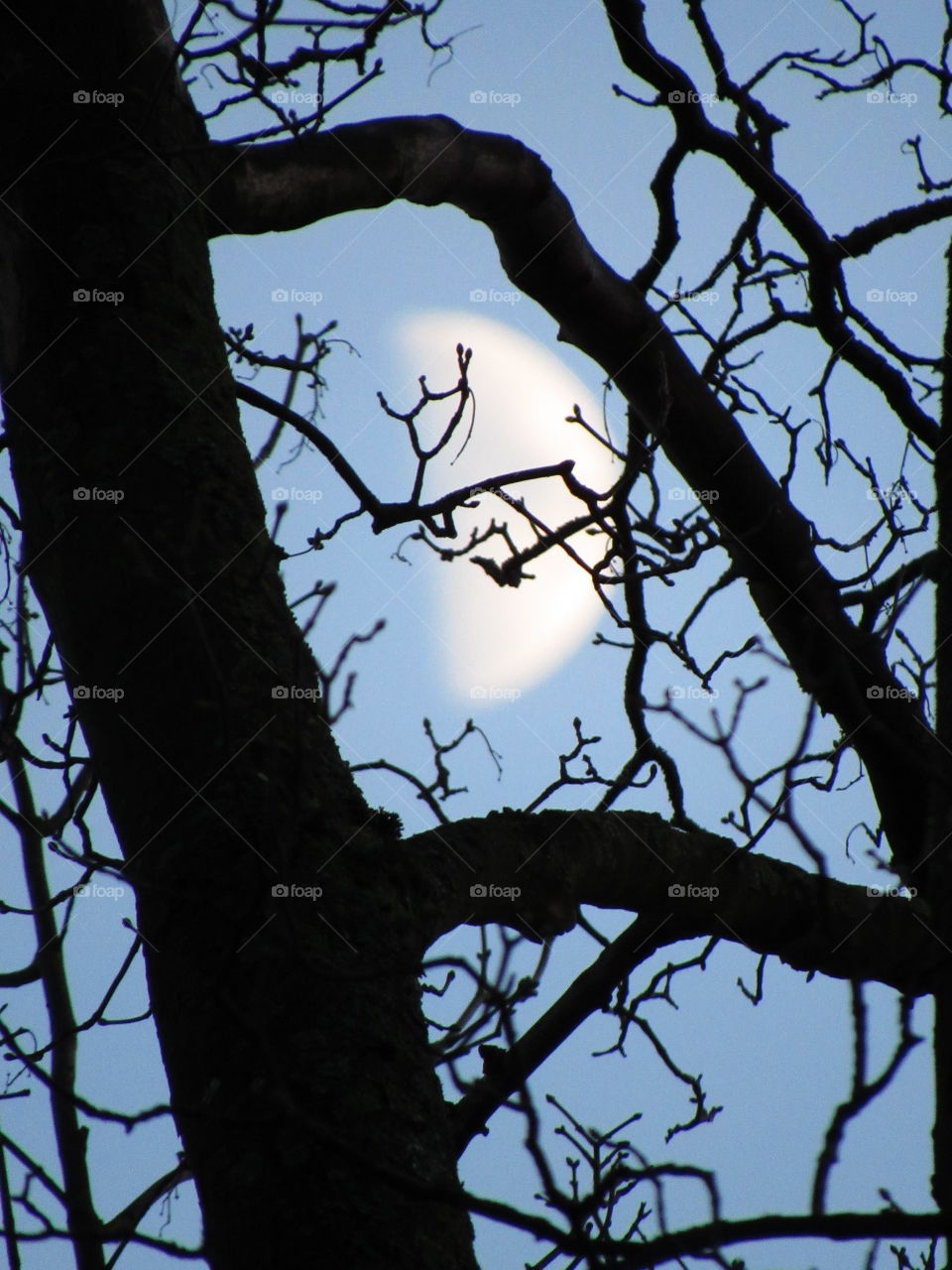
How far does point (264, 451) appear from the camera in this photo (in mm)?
2920

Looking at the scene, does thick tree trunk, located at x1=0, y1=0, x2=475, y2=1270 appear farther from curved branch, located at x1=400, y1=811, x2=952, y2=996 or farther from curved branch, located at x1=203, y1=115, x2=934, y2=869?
curved branch, located at x1=203, y1=115, x2=934, y2=869

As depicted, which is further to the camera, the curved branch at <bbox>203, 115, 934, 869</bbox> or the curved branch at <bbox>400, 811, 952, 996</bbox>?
the curved branch at <bbox>203, 115, 934, 869</bbox>

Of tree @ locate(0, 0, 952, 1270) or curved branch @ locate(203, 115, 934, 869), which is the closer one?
tree @ locate(0, 0, 952, 1270)

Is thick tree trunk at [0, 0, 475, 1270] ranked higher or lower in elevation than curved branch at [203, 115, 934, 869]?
lower

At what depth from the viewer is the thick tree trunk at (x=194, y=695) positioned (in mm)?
1299

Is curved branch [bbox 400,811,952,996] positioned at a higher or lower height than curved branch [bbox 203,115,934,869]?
lower

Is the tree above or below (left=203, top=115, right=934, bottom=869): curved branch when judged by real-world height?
below

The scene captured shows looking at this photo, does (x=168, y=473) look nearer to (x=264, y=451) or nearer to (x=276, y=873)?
(x=276, y=873)

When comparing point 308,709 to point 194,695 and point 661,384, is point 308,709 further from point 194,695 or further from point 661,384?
point 661,384

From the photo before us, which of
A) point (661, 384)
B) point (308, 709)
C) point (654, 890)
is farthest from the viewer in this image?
point (661, 384)

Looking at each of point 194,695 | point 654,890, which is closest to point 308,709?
point 194,695

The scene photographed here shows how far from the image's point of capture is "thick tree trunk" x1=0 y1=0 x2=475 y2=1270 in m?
1.30

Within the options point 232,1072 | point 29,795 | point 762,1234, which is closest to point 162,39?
point 29,795

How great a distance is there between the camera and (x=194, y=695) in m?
1.63
